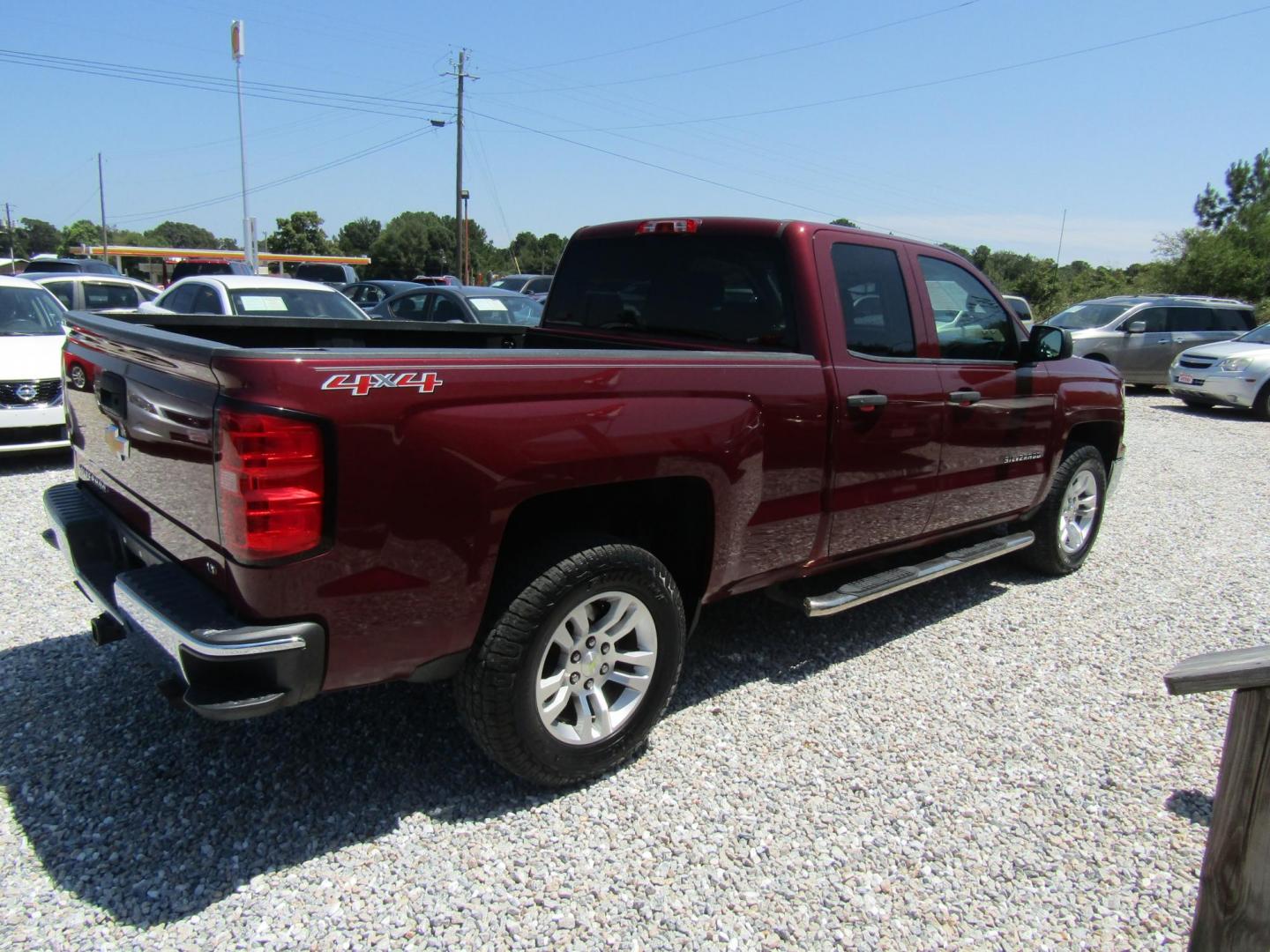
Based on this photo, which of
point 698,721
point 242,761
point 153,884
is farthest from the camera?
point 698,721

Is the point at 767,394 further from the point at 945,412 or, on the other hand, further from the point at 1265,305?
the point at 1265,305

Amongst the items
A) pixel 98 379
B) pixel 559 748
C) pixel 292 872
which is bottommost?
pixel 292 872

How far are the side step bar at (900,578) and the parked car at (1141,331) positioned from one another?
40.4 feet

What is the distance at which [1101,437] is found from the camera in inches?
222

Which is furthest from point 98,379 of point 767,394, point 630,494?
point 767,394

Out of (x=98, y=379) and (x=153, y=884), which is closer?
(x=153, y=884)

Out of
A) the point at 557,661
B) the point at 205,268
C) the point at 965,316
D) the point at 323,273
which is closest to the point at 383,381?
the point at 557,661

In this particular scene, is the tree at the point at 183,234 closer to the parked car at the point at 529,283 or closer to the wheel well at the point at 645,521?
the parked car at the point at 529,283

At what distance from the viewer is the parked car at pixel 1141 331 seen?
616 inches

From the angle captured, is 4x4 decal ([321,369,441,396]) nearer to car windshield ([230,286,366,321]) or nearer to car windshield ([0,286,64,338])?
car windshield ([0,286,64,338])

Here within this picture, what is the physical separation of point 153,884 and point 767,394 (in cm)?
245

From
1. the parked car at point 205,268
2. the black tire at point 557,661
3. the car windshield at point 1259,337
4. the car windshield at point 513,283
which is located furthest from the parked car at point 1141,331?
the parked car at point 205,268

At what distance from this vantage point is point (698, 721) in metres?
3.48

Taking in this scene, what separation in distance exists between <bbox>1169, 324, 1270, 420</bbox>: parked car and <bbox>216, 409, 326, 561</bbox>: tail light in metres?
15.3
